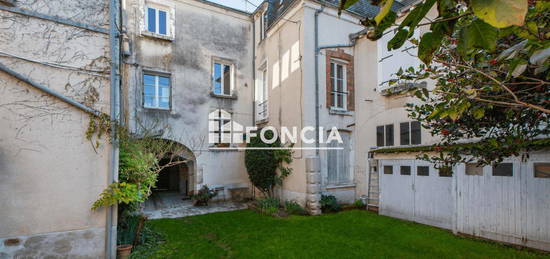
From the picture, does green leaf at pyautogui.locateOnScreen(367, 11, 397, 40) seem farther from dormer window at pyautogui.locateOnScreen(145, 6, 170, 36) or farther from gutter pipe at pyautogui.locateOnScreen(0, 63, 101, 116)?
dormer window at pyautogui.locateOnScreen(145, 6, 170, 36)

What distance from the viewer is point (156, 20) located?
29.1ft

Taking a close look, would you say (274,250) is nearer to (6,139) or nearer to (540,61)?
(6,139)

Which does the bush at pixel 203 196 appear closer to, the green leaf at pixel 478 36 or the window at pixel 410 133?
the window at pixel 410 133

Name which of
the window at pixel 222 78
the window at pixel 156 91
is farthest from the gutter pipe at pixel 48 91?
the window at pixel 222 78

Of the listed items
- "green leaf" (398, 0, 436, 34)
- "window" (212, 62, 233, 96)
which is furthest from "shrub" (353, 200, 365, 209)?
"green leaf" (398, 0, 436, 34)

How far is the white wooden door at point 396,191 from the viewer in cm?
656

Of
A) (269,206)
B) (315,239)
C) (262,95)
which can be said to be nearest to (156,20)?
(262,95)

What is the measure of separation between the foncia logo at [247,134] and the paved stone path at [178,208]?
2091mm

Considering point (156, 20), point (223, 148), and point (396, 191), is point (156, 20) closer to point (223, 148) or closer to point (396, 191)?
point (223, 148)

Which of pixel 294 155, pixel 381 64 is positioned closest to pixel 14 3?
pixel 294 155

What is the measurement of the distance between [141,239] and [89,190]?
1605 millimetres

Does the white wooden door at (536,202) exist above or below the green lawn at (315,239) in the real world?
above

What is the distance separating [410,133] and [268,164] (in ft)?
13.4

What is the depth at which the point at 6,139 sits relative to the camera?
3516 mm
